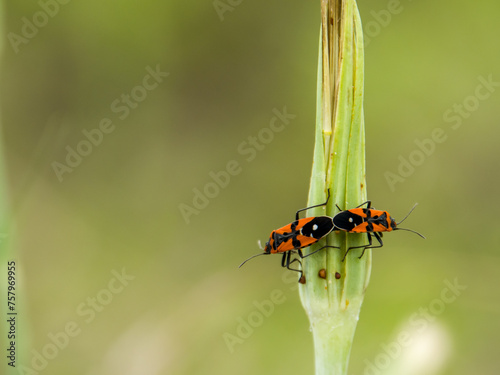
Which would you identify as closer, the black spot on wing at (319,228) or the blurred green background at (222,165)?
the black spot on wing at (319,228)

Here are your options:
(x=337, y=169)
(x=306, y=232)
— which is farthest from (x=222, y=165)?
(x=337, y=169)

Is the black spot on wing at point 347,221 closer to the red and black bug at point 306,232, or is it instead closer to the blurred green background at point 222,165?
the red and black bug at point 306,232

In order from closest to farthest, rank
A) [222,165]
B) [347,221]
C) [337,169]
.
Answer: [337,169] < [347,221] < [222,165]

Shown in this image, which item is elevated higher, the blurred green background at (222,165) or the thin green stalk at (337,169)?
the blurred green background at (222,165)

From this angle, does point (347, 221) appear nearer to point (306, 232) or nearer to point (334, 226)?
point (334, 226)

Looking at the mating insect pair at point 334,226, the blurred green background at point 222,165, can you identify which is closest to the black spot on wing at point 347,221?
the mating insect pair at point 334,226

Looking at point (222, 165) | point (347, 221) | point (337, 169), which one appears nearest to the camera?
point (337, 169)

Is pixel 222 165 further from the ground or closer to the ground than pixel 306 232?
further from the ground
